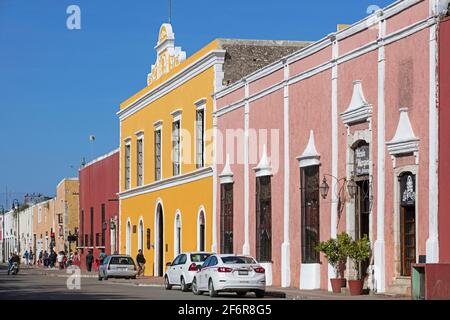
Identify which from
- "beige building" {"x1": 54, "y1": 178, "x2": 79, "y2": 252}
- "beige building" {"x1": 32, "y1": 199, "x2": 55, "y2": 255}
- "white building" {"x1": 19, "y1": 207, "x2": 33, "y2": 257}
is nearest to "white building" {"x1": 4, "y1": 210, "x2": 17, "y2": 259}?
"white building" {"x1": 19, "y1": 207, "x2": 33, "y2": 257}

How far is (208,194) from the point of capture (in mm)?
49656

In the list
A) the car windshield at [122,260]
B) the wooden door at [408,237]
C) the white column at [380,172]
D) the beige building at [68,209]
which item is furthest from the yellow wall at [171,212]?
the beige building at [68,209]

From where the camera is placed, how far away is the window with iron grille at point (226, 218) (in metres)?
46.7

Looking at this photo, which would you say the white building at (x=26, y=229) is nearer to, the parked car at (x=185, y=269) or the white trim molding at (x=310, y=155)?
the parked car at (x=185, y=269)

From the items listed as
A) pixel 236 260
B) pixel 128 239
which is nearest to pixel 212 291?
pixel 236 260

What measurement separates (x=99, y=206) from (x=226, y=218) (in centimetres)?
3208

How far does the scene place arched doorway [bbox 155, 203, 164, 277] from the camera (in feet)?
193

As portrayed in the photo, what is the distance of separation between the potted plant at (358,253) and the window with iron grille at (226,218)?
46.6 feet

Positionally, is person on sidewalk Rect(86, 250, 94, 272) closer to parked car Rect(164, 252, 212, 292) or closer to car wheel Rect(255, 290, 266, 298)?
parked car Rect(164, 252, 212, 292)

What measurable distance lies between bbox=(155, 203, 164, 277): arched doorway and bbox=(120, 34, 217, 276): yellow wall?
0.67 metres
